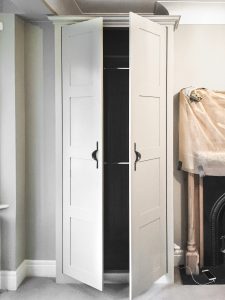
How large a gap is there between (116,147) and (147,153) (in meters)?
0.38

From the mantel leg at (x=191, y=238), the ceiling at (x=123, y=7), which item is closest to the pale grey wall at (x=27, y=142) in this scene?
the ceiling at (x=123, y=7)

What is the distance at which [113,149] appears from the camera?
2861 millimetres

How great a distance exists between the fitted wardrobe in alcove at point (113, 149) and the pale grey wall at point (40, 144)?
27 cm

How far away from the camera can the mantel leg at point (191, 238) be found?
2975mm

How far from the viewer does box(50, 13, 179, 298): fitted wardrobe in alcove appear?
248 centimetres

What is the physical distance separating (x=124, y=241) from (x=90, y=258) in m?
0.43

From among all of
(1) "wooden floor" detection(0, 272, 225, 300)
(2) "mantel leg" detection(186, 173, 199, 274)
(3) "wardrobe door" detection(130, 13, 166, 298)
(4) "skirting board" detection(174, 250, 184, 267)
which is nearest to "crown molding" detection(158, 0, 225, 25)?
(3) "wardrobe door" detection(130, 13, 166, 298)

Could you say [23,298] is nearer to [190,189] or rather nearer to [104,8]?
[190,189]

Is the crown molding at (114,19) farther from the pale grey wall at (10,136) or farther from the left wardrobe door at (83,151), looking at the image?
the pale grey wall at (10,136)

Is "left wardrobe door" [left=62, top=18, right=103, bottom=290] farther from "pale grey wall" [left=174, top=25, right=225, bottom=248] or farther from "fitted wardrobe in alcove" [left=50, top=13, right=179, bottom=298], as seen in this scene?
"pale grey wall" [left=174, top=25, right=225, bottom=248]

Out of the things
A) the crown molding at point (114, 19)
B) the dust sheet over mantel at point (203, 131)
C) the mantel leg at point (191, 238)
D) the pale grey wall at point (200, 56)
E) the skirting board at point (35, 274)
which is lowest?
the skirting board at point (35, 274)

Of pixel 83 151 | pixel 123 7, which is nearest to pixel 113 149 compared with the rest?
pixel 83 151

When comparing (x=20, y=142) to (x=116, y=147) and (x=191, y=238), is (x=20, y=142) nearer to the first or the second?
(x=116, y=147)

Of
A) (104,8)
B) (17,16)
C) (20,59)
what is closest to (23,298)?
(20,59)
